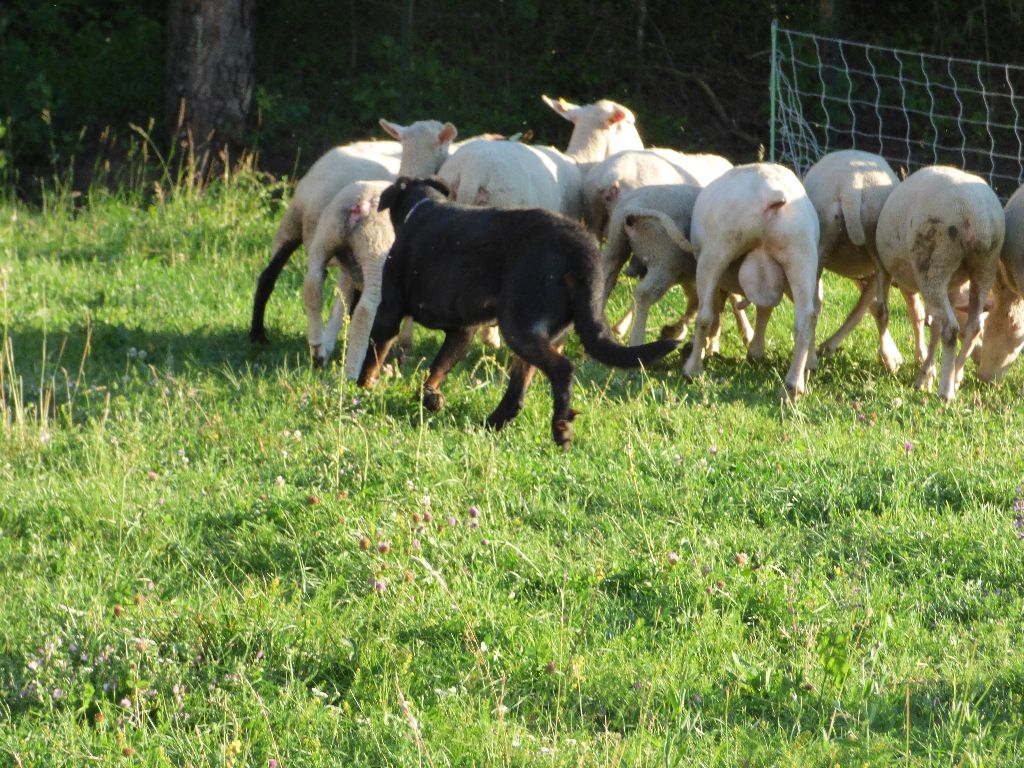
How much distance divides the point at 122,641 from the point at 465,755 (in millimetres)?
1157

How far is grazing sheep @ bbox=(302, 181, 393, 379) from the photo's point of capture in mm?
7785

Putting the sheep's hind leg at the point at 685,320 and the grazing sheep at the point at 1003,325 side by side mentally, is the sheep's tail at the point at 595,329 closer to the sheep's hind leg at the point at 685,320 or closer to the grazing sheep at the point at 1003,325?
the sheep's hind leg at the point at 685,320

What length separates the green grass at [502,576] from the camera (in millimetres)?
3854

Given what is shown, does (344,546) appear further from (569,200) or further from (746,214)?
(569,200)

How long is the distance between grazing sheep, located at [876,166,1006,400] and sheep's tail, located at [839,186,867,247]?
153 mm

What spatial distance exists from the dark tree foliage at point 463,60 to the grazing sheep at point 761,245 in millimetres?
7651

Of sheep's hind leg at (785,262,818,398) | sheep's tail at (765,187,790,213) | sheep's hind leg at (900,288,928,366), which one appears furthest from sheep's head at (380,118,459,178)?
sheep's hind leg at (900,288,928,366)

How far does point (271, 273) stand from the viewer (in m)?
8.61

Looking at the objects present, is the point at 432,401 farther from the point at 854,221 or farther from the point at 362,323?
the point at 854,221

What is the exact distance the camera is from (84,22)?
1641 centimetres

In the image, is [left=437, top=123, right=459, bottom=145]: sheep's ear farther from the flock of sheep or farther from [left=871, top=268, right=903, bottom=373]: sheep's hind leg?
[left=871, top=268, right=903, bottom=373]: sheep's hind leg

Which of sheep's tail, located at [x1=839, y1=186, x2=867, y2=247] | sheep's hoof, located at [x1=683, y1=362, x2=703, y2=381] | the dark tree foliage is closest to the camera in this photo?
sheep's hoof, located at [x1=683, y1=362, x2=703, y2=381]

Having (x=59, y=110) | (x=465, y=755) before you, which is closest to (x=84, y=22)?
(x=59, y=110)

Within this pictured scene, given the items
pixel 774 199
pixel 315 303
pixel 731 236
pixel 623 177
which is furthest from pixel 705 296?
pixel 315 303
